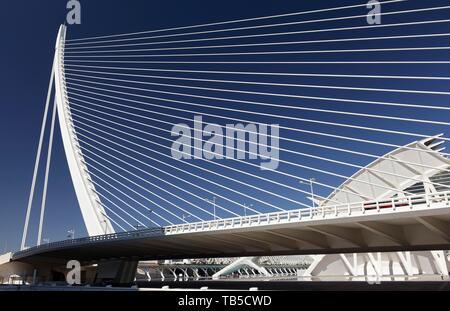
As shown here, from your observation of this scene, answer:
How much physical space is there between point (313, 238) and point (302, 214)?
388 cm

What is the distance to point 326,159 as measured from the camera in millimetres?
16938

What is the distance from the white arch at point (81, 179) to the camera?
112 feet

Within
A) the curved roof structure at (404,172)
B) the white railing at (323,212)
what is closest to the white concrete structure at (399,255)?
the curved roof structure at (404,172)

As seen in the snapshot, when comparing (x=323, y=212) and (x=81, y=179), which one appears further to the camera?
(x=81, y=179)

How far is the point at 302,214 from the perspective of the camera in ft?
65.2

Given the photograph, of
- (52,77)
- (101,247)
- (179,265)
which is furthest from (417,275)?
(179,265)

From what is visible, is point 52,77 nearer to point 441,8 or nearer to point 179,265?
point 441,8

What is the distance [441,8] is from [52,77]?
125 feet

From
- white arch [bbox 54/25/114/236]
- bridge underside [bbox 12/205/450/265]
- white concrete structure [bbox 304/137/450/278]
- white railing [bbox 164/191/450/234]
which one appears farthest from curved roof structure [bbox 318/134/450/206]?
white arch [bbox 54/25/114/236]

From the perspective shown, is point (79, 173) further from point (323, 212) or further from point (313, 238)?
point (323, 212)

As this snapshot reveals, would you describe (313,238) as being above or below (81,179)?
below
